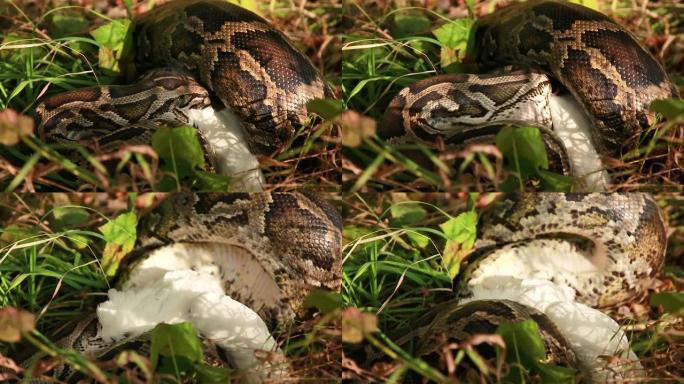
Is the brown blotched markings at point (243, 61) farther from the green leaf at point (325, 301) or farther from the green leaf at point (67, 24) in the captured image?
the green leaf at point (325, 301)

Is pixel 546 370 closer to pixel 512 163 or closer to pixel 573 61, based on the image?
pixel 512 163

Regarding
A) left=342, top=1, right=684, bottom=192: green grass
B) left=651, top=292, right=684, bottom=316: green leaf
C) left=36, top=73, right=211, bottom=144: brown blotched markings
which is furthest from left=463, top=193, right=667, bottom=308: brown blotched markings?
left=36, top=73, right=211, bottom=144: brown blotched markings

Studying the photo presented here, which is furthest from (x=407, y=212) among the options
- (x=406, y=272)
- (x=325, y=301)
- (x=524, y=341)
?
(x=524, y=341)

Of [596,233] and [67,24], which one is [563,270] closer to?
[596,233]

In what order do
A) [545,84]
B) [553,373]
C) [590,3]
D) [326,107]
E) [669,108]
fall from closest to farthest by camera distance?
1. [553,373]
2. [669,108]
3. [326,107]
4. [545,84]
5. [590,3]

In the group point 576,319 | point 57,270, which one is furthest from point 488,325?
point 57,270

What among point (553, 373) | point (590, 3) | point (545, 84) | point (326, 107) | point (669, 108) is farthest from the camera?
point (590, 3)

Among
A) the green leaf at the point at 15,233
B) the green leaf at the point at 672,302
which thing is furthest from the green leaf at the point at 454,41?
the green leaf at the point at 15,233
